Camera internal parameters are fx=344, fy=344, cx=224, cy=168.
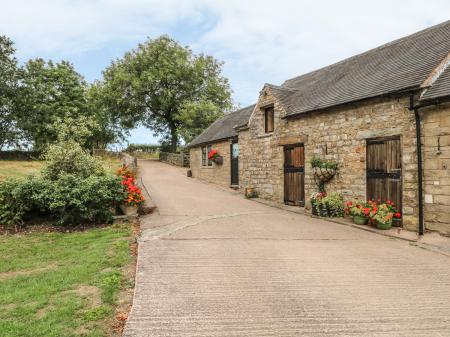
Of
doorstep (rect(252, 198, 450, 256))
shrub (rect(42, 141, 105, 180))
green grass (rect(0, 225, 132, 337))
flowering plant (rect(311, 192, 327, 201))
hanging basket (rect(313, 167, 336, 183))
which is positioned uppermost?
shrub (rect(42, 141, 105, 180))

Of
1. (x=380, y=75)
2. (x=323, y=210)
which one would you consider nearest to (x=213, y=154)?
(x=323, y=210)

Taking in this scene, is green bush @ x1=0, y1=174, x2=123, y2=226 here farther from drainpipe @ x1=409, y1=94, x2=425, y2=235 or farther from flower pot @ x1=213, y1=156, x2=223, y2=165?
flower pot @ x1=213, y1=156, x2=223, y2=165

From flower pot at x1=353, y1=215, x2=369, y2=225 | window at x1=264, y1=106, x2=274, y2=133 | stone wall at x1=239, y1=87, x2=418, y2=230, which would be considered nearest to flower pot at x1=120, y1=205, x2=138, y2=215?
stone wall at x1=239, y1=87, x2=418, y2=230

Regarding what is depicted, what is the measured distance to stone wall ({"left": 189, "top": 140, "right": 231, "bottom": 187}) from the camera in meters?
21.1

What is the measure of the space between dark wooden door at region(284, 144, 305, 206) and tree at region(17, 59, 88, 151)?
84.2ft

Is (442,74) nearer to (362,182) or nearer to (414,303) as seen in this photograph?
(362,182)

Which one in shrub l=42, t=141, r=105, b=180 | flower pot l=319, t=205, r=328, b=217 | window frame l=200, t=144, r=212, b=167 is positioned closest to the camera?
shrub l=42, t=141, r=105, b=180

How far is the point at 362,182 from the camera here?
11.0m

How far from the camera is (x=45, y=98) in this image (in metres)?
36.1

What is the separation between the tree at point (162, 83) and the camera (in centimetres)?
3934

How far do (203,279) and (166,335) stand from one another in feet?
5.96

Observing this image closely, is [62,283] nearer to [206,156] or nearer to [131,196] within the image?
[131,196]

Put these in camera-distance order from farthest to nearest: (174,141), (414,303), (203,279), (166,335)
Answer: (174,141), (203,279), (414,303), (166,335)

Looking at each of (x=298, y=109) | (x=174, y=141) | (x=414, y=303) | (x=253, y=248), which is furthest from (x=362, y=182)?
(x=174, y=141)
